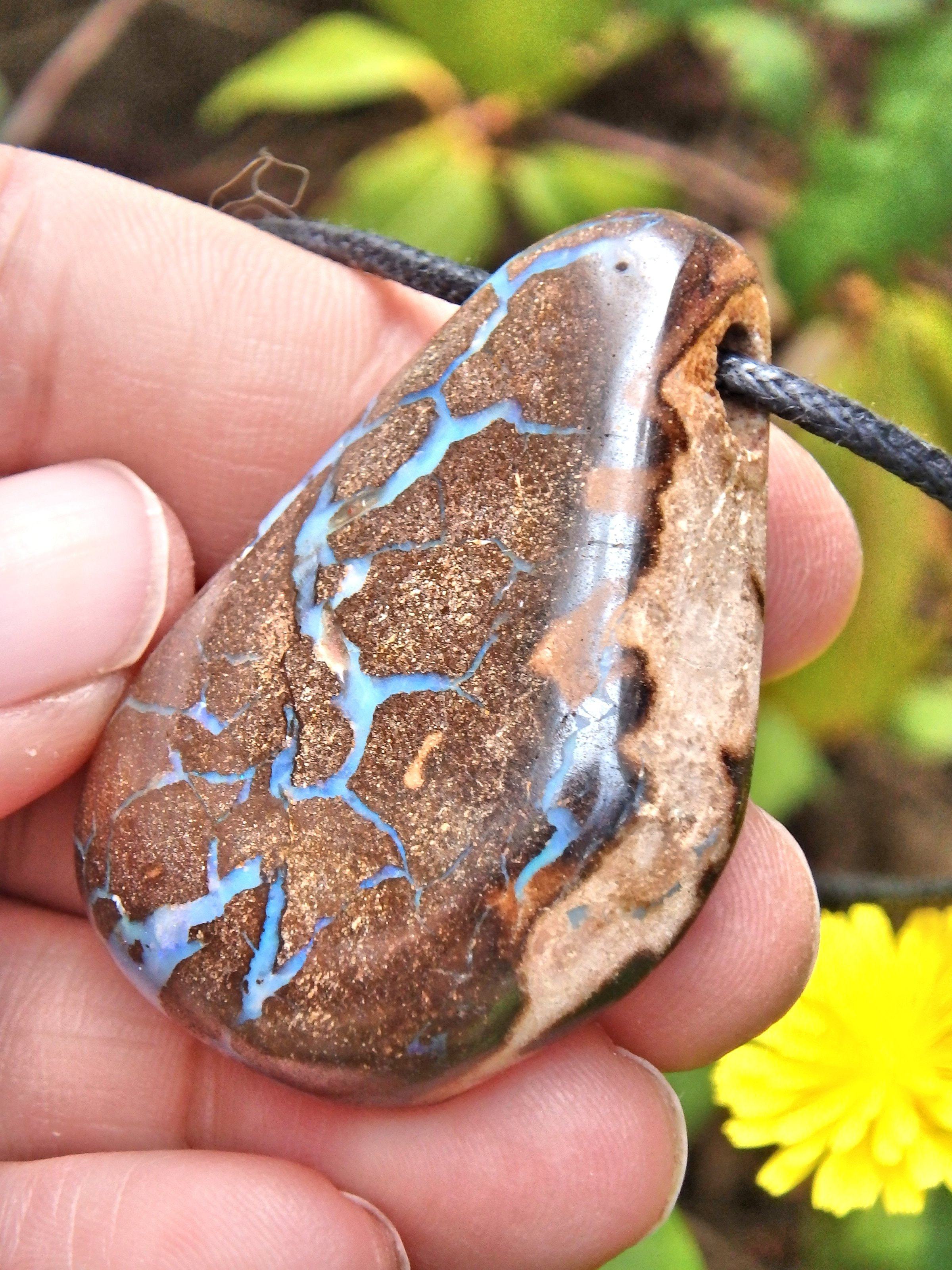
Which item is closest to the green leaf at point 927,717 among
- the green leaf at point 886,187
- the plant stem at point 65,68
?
the green leaf at point 886,187

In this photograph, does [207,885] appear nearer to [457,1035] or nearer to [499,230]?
[457,1035]

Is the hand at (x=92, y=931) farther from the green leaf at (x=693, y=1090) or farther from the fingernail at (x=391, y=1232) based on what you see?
the green leaf at (x=693, y=1090)

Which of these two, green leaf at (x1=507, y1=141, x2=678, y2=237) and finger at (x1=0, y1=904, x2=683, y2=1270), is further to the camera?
green leaf at (x1=507, y1=141, x2=678, y2=237)

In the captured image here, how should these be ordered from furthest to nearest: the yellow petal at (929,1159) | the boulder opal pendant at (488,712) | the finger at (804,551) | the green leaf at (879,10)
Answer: the green leaf at (879,10), the finger at (804,551), the yellow petal at (929,1159), the boulder opal pendant at (488,712)

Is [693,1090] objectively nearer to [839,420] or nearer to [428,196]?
[839,420]

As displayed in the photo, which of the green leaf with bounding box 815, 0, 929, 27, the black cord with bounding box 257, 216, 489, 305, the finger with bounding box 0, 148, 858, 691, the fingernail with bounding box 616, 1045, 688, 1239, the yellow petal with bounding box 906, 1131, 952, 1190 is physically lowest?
the fingernail with bounding box 616, 1045, 688, 1239

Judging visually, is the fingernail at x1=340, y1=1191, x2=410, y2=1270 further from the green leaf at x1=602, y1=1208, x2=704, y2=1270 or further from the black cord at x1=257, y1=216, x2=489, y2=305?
the black cord at x1=257, y1=216, x2=489, y2=305

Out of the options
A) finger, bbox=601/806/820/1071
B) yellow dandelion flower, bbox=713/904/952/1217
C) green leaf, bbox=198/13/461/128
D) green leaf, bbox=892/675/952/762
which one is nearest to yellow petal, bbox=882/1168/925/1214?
yellow dandelion flower, bbox=713/904/952/1217

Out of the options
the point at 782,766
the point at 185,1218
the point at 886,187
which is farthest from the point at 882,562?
the point at 185,1218
